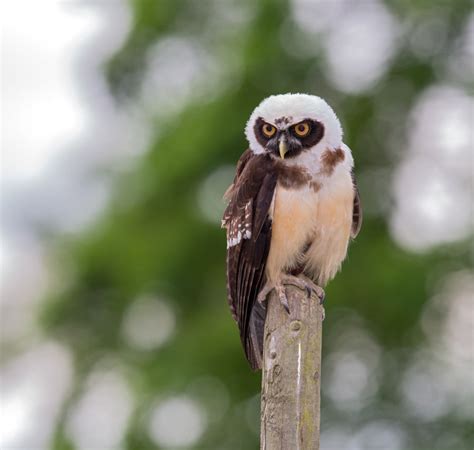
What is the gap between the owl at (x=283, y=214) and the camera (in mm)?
5848

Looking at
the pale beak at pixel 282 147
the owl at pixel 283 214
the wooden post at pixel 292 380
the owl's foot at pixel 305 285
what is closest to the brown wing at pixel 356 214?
the owl at pixel 283 214

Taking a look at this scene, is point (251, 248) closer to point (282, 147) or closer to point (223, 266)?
point (282, 147)

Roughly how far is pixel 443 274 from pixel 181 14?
4.56m

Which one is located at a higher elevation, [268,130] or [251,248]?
[268,130]

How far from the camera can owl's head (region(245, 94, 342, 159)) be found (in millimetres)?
5988

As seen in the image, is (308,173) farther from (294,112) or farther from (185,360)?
(185,360)

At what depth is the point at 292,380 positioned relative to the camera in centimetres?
470

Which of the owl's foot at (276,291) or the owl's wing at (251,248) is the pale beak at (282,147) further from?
the owl's foot at (276,291)

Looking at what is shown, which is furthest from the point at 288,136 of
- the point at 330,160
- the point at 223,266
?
the point at 223,266

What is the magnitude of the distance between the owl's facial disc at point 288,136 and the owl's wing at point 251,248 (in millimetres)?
86

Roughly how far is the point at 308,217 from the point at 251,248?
31 centimetres

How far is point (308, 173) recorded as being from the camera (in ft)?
19.2

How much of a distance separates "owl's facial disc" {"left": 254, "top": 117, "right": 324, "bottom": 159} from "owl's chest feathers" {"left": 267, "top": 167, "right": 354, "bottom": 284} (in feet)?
0.51

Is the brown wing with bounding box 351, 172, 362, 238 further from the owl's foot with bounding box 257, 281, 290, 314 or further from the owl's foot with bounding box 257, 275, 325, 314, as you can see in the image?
the owl's foot with bounding box 257, 281, 290, 314
